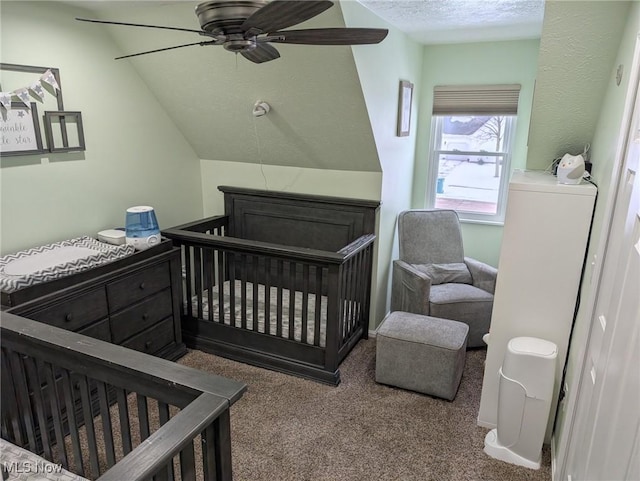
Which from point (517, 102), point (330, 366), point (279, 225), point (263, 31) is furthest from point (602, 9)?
point (279, 225)

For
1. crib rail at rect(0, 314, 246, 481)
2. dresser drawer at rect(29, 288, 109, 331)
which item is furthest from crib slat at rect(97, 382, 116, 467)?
dresser drawer at rect(29, 288, 109, 331)

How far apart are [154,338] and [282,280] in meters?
0.90

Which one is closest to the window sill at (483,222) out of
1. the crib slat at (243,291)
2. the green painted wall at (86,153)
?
the crib slat at (243,291)

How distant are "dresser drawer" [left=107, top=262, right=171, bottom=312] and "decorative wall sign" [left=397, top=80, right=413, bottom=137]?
6.69ft

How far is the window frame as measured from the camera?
389cm

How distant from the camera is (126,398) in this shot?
1.48 metres

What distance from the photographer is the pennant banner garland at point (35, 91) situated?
2.33 m

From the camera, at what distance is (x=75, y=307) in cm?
230

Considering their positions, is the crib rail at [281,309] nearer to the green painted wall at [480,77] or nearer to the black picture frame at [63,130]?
the black picture frame at [63,130]

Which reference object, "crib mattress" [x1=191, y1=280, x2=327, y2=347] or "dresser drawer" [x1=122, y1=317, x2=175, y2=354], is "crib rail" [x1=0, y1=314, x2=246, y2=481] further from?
"crib mattress" [x1=191, y1=280, x2=327, y2=347]

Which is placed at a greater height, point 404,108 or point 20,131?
point 404,108

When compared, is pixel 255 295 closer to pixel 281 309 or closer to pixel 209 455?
pixel 281 309

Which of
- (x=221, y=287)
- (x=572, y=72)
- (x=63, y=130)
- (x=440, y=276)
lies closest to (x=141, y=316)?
(x=221, y=287)

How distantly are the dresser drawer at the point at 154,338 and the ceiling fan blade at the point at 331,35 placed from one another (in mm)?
1966
